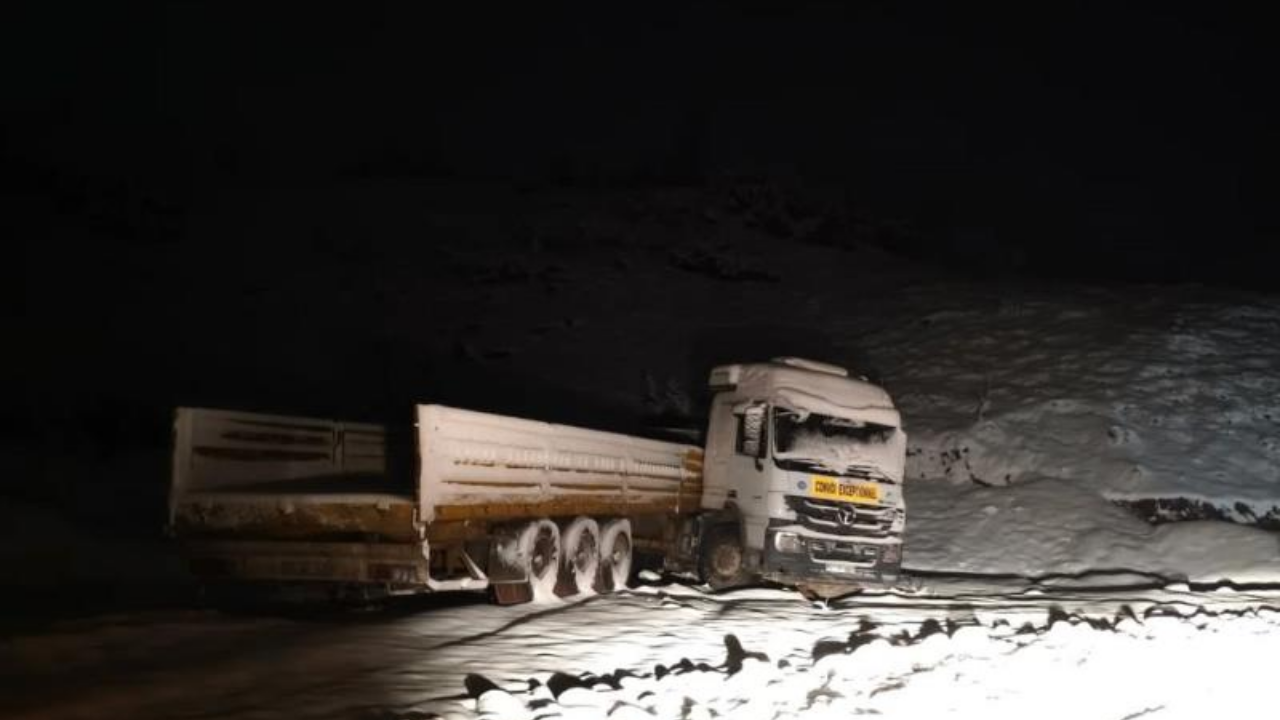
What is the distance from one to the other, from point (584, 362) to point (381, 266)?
9.96 meters

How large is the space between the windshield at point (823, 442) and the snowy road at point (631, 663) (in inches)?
95.5

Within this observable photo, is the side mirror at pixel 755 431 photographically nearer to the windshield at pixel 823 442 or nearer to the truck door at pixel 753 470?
the truck door at pixel 753 470

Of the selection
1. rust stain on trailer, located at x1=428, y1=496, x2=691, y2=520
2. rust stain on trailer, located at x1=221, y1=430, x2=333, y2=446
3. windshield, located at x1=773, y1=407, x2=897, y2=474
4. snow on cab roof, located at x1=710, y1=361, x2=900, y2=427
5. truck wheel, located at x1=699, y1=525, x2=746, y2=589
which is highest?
snow on cab roof, located at x1=710, y1=361, x2=900, y2=427

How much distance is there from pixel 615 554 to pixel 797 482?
265 cm

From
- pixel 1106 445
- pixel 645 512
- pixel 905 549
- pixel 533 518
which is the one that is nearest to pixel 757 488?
pixel 645 512

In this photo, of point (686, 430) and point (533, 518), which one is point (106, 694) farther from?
point (686, 430)

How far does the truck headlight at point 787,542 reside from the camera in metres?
15.4

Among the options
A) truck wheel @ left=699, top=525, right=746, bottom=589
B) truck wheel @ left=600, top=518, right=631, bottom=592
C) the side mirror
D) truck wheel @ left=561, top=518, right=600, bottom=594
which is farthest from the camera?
truck wheel @ left=699, top=525, right=746, bottom=589

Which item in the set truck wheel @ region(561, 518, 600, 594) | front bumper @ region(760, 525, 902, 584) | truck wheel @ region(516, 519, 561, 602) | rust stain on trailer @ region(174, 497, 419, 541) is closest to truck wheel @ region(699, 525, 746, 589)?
front bumper @ region(760, 525, 902, 584)

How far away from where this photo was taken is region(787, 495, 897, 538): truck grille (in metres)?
15.5

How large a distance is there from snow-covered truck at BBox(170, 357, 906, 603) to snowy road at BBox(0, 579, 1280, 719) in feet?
2.04

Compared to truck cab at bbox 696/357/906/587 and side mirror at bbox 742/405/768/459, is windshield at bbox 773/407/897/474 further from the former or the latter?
side mirror at bbox 742/405/768/459

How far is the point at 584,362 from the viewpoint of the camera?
35.8 meters

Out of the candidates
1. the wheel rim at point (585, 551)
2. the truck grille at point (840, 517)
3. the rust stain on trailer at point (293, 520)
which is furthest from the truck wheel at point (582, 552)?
the rust stain on trailer at point (293, 520)
